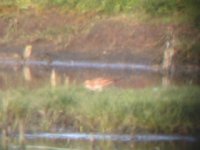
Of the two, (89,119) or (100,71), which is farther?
(100,71)

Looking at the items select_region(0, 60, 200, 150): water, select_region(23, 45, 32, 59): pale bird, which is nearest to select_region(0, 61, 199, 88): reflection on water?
select_region(0, 60, 200, 150): water

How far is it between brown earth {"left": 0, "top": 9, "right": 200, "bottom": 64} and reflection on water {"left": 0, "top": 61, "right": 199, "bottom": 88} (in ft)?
0.50

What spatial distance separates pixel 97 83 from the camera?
6980 millimetres

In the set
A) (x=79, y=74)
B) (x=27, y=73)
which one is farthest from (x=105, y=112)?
(x=27, y=73)

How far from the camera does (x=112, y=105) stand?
5914 mm

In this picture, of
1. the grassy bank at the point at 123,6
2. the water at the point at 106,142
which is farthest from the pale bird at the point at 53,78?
the grassy bank at the point at 123,6

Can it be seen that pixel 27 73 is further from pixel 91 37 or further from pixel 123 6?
pixel 123 6

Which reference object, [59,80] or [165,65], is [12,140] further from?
[165,65]

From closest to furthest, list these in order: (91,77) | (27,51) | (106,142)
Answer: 1. (106,142)
2. (91,77)
3. (27,51)

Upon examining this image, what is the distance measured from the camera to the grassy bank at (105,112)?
574 cm

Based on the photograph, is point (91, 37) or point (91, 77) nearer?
point (91, 77)

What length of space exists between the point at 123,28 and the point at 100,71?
2.90ft

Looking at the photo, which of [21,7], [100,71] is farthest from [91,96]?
[21,7]

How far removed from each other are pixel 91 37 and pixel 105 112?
8.31 feet
